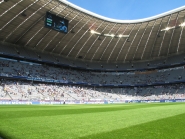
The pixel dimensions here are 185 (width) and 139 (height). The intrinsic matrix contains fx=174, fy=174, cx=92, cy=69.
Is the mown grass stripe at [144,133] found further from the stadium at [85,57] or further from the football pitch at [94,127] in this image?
the stadium at [85,57]

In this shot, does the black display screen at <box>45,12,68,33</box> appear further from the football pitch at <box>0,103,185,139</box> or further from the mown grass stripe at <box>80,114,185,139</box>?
the mown grass stripe at <box>80,114,185,139</box>

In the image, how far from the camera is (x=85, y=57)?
68500mm

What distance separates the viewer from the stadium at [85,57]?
1546 inches

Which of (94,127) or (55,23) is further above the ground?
(55,23)

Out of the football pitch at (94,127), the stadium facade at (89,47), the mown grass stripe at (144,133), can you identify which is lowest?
the football pitch at (94,127)

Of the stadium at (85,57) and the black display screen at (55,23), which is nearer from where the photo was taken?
the black display screen at (55,23)

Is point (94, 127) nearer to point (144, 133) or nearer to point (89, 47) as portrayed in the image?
point (144, 133)

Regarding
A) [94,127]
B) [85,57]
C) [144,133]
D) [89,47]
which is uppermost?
[89,47]

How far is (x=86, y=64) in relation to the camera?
69.5 m

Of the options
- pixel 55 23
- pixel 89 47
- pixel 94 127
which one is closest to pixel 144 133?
pixel 94 127

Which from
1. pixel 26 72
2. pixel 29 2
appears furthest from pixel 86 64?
pixel 29 2

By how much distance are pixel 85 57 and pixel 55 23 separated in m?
34.2

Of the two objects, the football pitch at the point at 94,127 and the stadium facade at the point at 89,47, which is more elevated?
the stadium facade at the point at 89,47

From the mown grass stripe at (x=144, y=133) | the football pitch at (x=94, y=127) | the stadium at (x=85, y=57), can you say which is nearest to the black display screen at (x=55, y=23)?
the stadium at (x=85, y=57)
